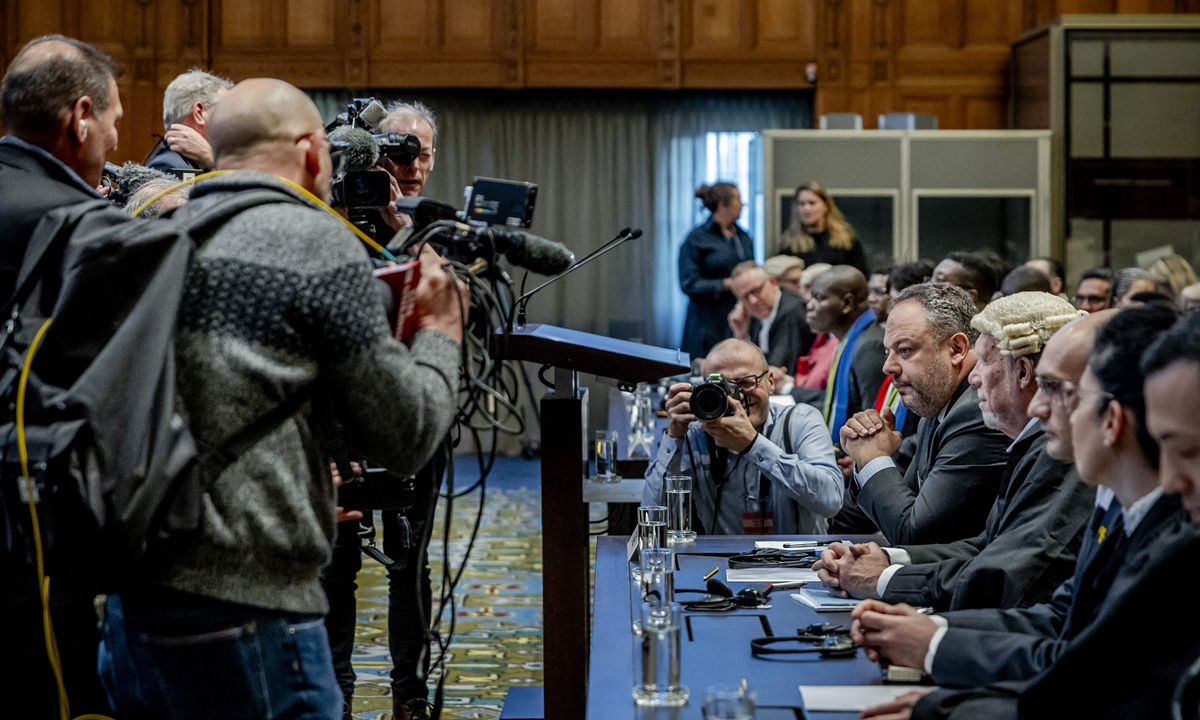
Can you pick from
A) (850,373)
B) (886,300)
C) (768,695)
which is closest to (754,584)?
(768,695)

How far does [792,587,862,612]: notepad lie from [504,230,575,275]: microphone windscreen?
2.97ft

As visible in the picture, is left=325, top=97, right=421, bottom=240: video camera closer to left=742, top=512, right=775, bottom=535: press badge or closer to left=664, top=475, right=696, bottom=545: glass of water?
left=664, top=475, right=696, bottom=545: glass of water

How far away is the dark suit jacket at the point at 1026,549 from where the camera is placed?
2254mm

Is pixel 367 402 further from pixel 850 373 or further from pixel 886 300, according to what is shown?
pixel 886 300

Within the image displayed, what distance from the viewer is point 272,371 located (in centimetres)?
158

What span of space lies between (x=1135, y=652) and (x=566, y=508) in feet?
4.67

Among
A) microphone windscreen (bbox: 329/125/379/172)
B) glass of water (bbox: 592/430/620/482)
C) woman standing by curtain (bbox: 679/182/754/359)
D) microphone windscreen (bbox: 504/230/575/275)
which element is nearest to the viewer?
microphone windscreen (bbox: 504/230/575/275)

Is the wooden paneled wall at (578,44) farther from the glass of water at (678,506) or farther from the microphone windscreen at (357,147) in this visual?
the microphone windscreen at (357,147)

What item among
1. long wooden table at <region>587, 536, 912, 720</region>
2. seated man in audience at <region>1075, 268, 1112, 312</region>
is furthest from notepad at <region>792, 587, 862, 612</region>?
seated man in audience at <region>1075, 268, 1112, 312</region>

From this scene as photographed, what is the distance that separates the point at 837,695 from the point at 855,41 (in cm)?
797

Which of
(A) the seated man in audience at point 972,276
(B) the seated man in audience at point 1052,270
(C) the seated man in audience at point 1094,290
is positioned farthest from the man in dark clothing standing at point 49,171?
(C) the seated man in audience at point 1094,290

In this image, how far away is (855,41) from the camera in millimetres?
9125

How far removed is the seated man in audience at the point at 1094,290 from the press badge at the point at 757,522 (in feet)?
11.7

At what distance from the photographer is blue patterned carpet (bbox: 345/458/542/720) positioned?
3939 millimetres
